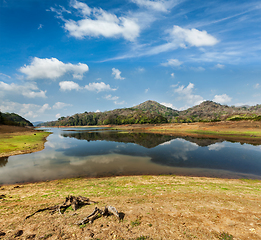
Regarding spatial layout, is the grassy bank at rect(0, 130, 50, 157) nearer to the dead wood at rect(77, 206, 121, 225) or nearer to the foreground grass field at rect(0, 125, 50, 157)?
the foreground grass field at rect(0, 125, 50, 157)

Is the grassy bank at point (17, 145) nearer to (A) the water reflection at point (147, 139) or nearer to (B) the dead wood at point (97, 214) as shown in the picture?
(A) the water reflection at point (147, 139)

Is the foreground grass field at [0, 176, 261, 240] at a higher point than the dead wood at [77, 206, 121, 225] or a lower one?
lower

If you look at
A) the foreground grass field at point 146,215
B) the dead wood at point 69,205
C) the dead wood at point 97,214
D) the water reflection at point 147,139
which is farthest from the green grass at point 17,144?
the dead wood at point 97,214

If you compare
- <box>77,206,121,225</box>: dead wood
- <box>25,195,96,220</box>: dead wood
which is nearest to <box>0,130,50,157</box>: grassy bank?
<box>25,195,96,220</box>: dead wood

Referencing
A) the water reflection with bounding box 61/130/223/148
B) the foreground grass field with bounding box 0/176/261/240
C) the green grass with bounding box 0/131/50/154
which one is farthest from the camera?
the water reflection with bounding box 61/130/223/148

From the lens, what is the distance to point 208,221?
699 cm

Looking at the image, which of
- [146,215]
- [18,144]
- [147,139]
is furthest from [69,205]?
[147,139]

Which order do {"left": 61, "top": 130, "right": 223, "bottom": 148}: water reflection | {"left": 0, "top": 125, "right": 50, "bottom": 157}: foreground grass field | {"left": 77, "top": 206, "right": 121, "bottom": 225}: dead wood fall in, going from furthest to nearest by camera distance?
{"left": 61, "top": 130, "right": 223, "bottom": 148}: water reflection, {"left": 0, "top": 125, "right": 50, "bottom": 157}: foreground grass field, {"left": 77, "top": 206, "right": 121, "bottom": 225}: dead wood

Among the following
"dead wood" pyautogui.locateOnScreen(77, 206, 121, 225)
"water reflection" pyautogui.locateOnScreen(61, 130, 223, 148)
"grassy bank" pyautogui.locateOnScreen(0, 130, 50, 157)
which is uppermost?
"dead wood" pyautogui.locateOnScreen(77, 206, 121, 225)

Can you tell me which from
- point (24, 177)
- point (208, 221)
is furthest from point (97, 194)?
point (24, 177)

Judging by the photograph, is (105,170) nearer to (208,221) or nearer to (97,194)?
(97,194)

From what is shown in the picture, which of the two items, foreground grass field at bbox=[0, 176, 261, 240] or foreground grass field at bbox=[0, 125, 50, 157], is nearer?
foreground grass field at bbox=[0, 176, 261, 240]

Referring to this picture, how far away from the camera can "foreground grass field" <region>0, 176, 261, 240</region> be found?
601 cm

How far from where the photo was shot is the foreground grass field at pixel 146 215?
6.01 metres
